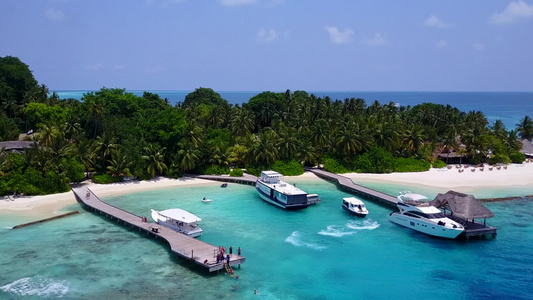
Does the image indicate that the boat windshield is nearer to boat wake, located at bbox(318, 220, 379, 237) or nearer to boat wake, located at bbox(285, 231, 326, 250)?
boat wake, located at bbox(318, 220, 379, 237)

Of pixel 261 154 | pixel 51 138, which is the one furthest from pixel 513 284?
pixel 51 138

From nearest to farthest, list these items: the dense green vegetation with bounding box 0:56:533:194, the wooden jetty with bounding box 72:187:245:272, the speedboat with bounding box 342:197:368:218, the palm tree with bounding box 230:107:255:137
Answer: the wooden jetty with bounding box 72:187:245:272
the speedboat with bounding box 342:197:368:218
the dense green vegetation with bounding box 0:56:533:194
the palm tree with bounding box 230:107:255:137

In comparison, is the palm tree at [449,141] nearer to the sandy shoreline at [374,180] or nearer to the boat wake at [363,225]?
the sandy shoreline at [374,180]

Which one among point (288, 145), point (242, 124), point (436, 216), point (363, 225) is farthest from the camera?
point (242, 124)

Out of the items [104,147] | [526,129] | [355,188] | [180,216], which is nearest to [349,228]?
[355,188]

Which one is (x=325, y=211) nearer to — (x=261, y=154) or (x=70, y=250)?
(x=261, y=154)

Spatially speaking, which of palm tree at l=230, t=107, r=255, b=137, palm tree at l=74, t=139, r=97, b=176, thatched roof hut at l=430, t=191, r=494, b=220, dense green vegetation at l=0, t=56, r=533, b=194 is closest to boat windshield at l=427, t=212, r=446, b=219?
thatched roof hut at l=430, t=191, r=494, b=220

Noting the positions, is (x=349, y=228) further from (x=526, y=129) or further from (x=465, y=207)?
(x=526, y=129)
